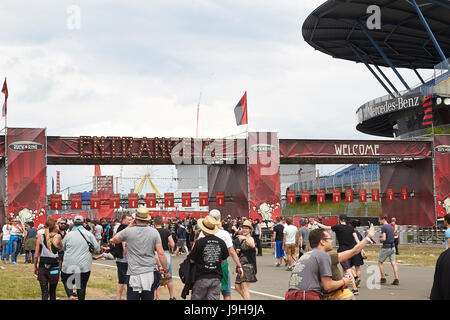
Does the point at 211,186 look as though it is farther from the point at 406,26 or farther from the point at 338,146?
the point at 406,26

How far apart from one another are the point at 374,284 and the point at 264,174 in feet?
63.4

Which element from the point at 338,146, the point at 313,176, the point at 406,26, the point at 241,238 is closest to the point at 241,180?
the point at 338,146

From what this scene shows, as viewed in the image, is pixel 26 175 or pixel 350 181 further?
pixel 350 181

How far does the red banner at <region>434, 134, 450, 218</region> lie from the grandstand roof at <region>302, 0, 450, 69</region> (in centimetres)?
2014

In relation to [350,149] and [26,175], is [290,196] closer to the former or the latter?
[350,149]

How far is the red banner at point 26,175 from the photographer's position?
2900cm

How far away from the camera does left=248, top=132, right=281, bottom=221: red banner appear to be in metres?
33.9

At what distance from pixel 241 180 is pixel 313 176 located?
5343 centimetres

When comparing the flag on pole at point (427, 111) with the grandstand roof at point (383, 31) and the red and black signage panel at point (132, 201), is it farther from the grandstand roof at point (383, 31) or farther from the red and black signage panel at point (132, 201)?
the red and black signage panel at point (132, 201)

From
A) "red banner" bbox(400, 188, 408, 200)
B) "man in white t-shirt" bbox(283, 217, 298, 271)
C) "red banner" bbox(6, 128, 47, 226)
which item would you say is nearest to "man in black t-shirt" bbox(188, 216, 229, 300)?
"man in white t-shirt" bbox(283, 217, 298, 271)

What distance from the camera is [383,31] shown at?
61969 mm

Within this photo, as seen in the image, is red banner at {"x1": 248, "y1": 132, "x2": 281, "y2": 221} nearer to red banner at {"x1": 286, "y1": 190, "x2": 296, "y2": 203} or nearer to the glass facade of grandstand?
red banner at {"x1": 286, "y1": 190, "x2": 296, "y2": 203}

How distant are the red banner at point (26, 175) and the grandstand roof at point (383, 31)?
33549mm

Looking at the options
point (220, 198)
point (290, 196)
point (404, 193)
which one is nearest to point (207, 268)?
point (220, 198)
